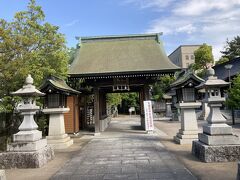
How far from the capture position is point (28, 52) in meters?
13.4

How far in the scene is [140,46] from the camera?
19.6 m

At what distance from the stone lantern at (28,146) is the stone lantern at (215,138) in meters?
5.29

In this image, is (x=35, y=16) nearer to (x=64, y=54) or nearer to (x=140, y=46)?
(x=64, y=54)

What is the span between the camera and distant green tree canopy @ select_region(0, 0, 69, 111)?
1234cm

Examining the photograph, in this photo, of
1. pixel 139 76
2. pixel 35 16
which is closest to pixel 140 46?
pixel 139 76

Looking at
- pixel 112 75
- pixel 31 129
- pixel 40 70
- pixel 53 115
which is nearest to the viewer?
pixel 31 129

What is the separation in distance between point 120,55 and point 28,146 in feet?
36.9

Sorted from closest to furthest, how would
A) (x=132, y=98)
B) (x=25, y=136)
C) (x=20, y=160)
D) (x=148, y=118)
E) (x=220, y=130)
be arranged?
(x=20, y=160) < (x=220, y=130) < (x=25, y=136) < (x=148, y=118) < (x=132, y=98)

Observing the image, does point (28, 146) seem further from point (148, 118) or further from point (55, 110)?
point (148, 118)

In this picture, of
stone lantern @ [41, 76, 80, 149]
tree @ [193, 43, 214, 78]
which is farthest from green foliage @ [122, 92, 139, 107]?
stone lantern @ [41, 76, 80, 149]

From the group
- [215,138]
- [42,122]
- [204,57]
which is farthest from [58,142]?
[204,57]

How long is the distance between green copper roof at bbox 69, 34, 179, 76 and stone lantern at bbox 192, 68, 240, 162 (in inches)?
253

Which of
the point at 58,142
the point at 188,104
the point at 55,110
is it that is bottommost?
the point at 58,142

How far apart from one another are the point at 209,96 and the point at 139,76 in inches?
308
